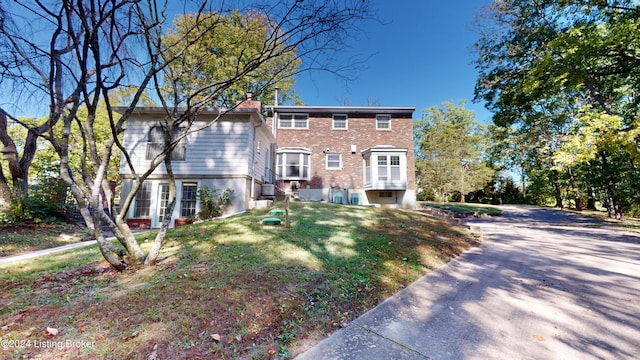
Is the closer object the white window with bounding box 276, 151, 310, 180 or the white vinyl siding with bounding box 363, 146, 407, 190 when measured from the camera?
the white vinyl siding with bounding box 363, 146, 407, 190

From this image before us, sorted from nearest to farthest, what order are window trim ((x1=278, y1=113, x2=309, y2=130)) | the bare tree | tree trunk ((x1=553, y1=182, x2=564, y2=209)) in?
the bare tree, window trim ((x1=278, y1=113, x2=309, y2=130)), tree trunk ((x1=553, y1=182, x2=564, y2=209))

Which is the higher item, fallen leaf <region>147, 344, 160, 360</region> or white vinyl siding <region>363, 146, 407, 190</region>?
white vinyl siding <region>363, 146, 407, 190</region>

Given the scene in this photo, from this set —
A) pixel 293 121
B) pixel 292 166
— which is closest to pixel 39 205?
pixel 292 166

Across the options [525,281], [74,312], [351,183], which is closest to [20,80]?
[74,312]

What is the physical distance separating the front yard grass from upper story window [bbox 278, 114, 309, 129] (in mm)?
11625

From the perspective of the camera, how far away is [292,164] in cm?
1566

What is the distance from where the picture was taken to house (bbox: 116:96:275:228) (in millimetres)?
10234

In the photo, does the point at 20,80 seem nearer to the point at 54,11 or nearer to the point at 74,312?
the point at 54,11

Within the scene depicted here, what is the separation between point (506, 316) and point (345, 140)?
1378cm

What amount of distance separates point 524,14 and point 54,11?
1641 centimetres

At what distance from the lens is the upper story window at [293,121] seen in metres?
16.3

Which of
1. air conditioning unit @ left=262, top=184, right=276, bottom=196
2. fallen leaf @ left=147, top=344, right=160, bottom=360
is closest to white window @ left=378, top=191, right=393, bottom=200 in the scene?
air conditioning unit @ left=262, top=184, right=276, bottom=196

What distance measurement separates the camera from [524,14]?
38.9ft

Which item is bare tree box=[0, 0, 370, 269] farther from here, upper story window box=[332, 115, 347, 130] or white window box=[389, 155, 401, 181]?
upper story window box=[332, 115, 347, 130]
